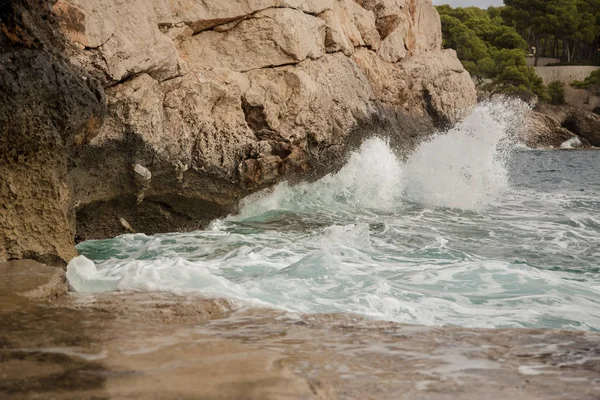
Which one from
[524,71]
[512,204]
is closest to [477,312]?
[512,204]

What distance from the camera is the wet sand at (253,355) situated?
7.60ft

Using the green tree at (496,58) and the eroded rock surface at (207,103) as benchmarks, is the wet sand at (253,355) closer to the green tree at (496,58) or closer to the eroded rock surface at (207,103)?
the eroded rock surface at (207,103)

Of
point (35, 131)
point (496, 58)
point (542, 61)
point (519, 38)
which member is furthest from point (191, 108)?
point (542, 61)

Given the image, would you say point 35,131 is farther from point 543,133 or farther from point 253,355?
point 543,133

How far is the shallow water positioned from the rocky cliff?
42 cm

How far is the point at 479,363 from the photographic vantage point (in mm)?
2812

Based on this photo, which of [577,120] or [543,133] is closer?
[543,133]

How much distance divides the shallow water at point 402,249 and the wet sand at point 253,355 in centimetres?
64

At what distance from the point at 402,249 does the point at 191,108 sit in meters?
2.84

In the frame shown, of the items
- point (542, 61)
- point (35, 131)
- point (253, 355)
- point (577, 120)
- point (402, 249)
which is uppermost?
point (542, 61)

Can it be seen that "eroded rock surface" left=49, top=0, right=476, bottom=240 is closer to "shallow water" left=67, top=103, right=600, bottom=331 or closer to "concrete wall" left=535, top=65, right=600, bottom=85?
"shallow water" left=67, top=103, right=600, bottom=331

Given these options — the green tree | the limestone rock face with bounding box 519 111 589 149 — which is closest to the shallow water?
the limestone rock face with bounding box 519 111 589 149

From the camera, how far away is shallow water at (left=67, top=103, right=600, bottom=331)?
14.7ft

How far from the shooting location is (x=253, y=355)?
270cm
